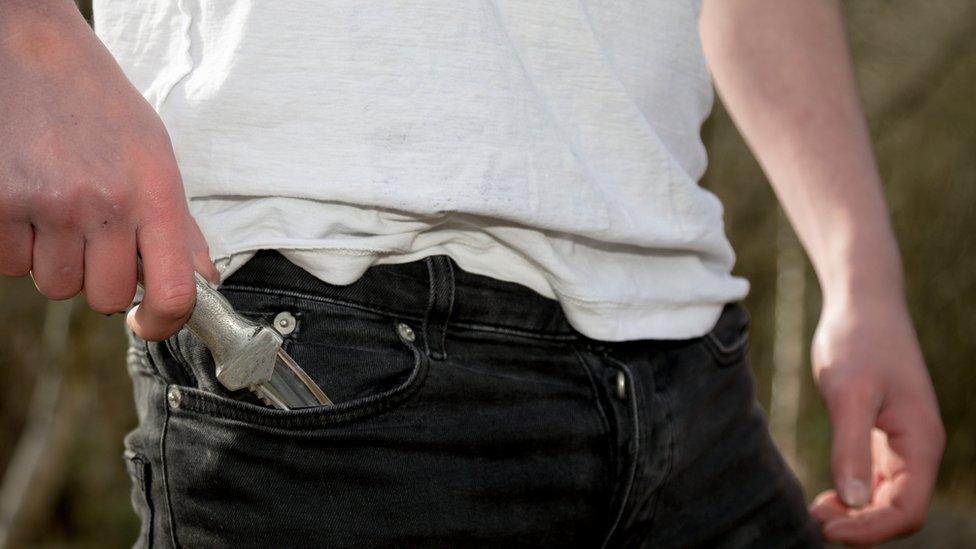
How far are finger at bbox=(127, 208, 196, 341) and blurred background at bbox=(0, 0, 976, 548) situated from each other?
3278 millimetres

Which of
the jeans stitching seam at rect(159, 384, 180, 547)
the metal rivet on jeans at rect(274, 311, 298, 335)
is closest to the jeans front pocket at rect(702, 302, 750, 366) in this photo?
the metal rivet on jeans at rect(274, 311, 298, 335)

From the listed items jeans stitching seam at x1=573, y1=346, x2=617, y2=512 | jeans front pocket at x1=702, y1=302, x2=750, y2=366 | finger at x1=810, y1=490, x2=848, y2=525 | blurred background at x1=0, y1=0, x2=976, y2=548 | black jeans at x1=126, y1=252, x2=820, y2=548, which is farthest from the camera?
blurred background at x1=0, y1=0, x2=976, y2=548

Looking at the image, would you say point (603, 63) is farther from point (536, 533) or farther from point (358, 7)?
point (536, 533)

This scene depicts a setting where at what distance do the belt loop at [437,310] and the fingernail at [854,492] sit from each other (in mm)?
755

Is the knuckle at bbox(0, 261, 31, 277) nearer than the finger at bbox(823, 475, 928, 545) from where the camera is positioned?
Yes

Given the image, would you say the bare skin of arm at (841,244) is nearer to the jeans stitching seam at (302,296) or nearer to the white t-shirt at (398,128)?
the white t-shirt at (398,128)

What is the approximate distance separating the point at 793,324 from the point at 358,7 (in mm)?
4881

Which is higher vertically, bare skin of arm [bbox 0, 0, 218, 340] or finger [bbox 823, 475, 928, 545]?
bare skin of arm [bbox 0, 0, 218, 340]

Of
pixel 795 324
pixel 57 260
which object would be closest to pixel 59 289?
pixel 57 260

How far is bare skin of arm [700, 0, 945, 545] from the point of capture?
149 centimetres

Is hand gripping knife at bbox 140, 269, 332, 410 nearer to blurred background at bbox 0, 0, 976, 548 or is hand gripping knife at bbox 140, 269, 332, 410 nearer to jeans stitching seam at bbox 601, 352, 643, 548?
jeans stitching seam at bbox 601, 352, 643, 548


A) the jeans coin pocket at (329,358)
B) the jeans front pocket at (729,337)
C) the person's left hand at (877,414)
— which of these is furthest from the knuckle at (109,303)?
the person's left hand at (877,414)

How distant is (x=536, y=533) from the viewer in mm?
1116

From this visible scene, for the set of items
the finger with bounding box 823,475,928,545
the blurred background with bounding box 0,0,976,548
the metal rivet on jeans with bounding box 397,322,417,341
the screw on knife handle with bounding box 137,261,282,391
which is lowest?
the blurred background with bounding box 0,0,976,548
